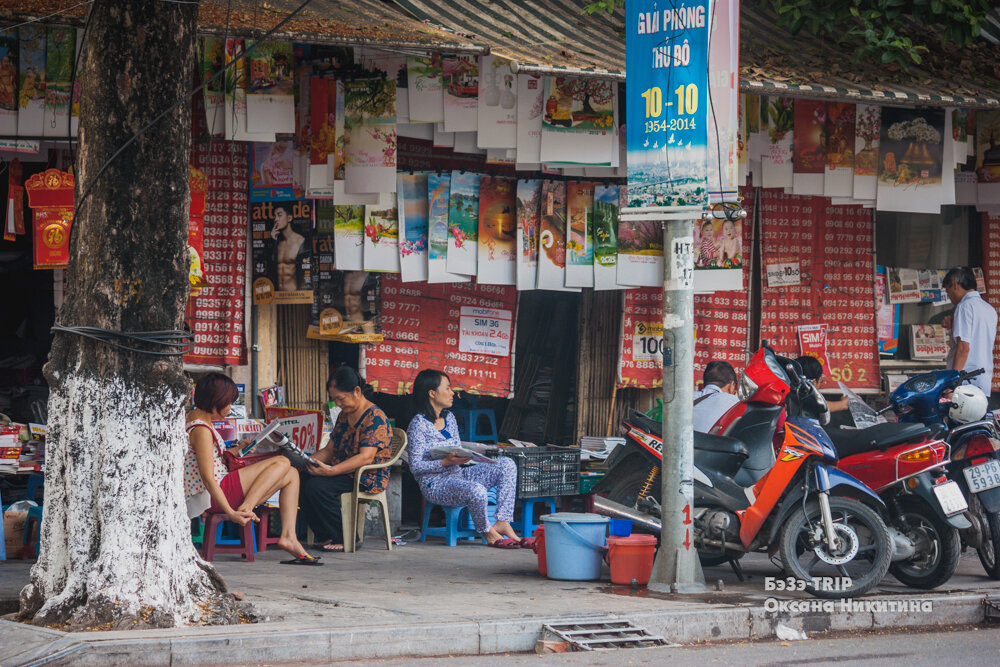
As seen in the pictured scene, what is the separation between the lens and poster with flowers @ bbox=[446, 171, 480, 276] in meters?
9.49

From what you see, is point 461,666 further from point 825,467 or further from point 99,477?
point 825,467

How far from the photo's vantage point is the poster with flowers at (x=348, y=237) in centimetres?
924

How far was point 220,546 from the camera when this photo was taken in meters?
8.24

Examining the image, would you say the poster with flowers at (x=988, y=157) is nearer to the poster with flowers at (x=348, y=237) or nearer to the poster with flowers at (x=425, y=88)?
the poster with flowers at (x=425, y=88)

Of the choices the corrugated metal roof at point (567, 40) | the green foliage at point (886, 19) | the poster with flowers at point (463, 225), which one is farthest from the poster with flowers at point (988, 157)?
the poster with flowers at point (463, 225)

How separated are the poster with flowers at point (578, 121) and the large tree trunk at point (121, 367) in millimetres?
3787

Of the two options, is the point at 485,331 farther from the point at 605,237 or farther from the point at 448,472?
the point at 448,472

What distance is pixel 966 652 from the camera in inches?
239

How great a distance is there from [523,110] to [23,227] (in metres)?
3.90

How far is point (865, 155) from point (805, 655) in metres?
5.52

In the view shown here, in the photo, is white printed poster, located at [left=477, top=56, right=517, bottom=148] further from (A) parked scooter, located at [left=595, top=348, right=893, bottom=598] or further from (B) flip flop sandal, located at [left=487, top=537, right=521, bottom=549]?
(B) flip flop sandal, located at [left=487, top=537, right=521, bottom=549]

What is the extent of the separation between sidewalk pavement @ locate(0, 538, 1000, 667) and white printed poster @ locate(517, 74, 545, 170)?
3.14 metres

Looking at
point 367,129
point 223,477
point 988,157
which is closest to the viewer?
point 223,477

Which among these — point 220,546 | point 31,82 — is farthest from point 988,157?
point 31,82
